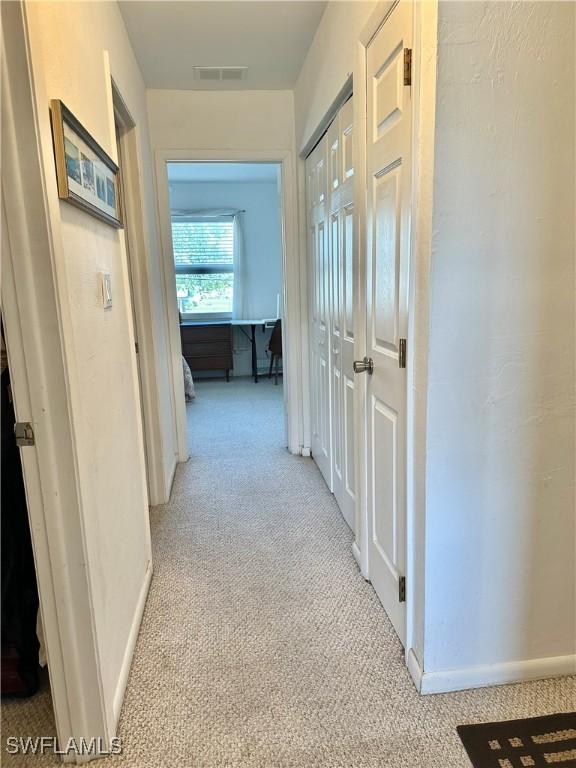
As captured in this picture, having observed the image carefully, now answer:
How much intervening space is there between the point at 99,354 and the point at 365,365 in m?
0.94

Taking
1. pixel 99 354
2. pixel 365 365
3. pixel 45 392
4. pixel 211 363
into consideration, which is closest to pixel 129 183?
pixel 99 354

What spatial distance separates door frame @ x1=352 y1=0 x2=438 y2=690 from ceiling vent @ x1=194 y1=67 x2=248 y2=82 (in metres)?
1.31

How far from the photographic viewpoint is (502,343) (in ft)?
4.32

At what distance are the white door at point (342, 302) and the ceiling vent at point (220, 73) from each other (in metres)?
0.82

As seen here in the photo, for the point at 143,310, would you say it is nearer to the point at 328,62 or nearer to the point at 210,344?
the point at 328,62

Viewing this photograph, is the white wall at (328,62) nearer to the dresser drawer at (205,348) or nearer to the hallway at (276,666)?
the hallway at (276,666)

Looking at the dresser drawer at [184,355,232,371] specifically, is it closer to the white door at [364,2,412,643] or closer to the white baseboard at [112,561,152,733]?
the white baseboard at [112,561,152,733]

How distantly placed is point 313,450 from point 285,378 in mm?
543

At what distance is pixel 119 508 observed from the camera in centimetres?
163

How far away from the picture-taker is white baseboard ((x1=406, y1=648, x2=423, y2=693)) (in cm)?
147

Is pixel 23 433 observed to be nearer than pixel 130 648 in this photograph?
Yes

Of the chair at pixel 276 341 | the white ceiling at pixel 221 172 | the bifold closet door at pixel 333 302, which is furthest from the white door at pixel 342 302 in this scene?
the white ceiling at pixel 221 172

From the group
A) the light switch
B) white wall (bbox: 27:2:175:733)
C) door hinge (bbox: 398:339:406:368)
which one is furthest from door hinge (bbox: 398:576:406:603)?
the light switch

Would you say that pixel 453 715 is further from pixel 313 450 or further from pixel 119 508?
pixel 313 450
